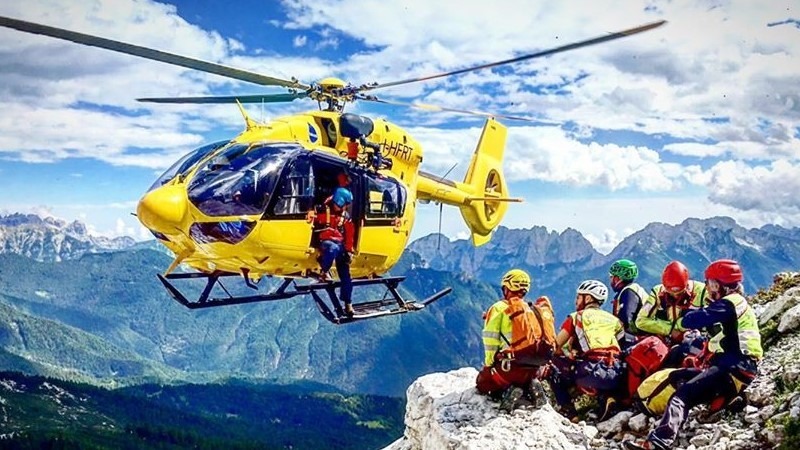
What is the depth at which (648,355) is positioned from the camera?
11.6m

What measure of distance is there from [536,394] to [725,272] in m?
3.56

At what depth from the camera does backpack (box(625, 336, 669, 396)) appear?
454 inches

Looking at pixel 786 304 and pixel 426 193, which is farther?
pixel 426 193

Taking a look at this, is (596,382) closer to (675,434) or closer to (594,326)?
(594,326)

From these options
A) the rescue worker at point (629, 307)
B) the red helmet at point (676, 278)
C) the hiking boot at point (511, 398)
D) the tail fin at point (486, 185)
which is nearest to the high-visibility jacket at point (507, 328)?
the hiking boot at point (511, 398)

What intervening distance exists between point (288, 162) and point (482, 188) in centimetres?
1130

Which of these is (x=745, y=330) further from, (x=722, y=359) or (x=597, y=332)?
(x=597, y=332)

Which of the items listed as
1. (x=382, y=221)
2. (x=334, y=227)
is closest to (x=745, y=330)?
(x=334, y=227)

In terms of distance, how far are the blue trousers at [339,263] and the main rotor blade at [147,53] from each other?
411cm

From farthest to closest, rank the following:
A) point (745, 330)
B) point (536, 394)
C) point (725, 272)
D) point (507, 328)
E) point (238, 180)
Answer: point (238, 180)
point (536, 394)
point (507, 328)
point (725, 272)
point (745, 330)

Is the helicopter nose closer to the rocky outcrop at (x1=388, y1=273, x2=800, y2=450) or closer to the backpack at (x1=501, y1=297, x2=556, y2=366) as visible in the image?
the rocky outcrop at (x1=388, y1=273, x2=800, y2=450)

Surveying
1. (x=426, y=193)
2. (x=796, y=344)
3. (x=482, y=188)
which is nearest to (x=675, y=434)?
(x=796, y=344)

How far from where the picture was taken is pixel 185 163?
15094mm

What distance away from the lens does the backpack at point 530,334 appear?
11523mm
